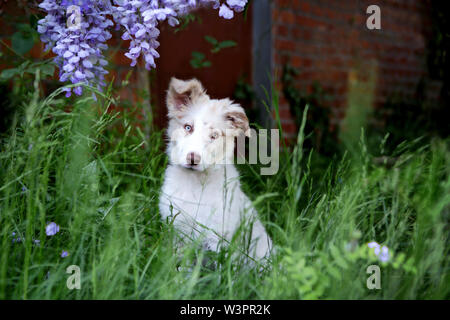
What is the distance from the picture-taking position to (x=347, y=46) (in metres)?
5.16

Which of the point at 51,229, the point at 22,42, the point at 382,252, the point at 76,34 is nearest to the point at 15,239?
the point at 51,229

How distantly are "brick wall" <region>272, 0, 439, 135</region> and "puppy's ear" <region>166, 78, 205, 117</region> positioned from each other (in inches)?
99.9

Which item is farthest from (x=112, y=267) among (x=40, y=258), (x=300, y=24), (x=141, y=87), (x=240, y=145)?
(x=300, y=24)

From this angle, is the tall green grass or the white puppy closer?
the tall green grass

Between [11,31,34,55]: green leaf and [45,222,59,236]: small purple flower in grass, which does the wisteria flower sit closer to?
[45,222,59,236]: small purple flower in grass

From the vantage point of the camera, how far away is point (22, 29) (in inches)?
91.7

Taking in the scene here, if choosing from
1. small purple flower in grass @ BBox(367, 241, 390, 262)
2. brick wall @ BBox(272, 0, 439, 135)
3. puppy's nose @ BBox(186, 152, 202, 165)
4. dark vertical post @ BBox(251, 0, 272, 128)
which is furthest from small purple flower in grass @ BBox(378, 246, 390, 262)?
brick wall @ BBox(272, 0, 439, 135)

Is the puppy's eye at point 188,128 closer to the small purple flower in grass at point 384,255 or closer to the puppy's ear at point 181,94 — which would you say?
the puppy's ear at point 181,94

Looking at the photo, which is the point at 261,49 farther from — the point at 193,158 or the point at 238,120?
the point at 193,158

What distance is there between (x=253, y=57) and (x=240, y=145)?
82.5 inches

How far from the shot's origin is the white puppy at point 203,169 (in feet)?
6.12

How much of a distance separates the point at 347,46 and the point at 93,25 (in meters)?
3.98

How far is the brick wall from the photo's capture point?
449cm
